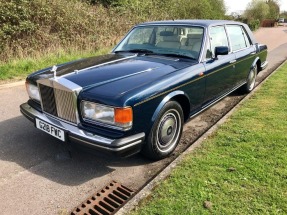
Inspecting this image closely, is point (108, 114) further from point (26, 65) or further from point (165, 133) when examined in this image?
point (26, 65)

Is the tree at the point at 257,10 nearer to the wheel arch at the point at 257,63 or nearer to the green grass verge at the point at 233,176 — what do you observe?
the wheel arch at the point at 257,63

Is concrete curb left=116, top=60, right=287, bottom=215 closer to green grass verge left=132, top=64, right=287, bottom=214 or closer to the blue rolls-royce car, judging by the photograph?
green grass verge left=132, top=64, right=287, bottom=214

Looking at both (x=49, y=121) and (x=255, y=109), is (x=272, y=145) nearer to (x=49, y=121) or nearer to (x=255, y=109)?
(x=255, y=109)

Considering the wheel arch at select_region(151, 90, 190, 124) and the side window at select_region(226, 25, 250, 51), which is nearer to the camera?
the wheel arch at select_region(151, 90, 190, 124)

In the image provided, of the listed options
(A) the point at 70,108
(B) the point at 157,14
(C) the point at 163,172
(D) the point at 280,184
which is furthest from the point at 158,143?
(B) the point at 157,14

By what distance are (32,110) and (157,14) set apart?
47.6ft

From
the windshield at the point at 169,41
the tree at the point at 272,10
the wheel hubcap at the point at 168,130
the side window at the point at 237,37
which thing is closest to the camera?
the wheel hubcap at the point at 168,130

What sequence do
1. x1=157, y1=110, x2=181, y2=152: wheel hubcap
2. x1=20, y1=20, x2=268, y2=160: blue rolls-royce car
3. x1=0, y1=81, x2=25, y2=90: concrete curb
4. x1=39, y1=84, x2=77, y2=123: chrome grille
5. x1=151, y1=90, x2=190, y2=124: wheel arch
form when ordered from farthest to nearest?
x1=0, y1=81, x2=25, y2=90: concrete curb → x1=157, y1=110, x2=181, y2=152: wheel hubcap → x1=151, y1=90, x2=190, y2=124: wheel arch → x1=39, y1=84, x2=77, y2=123: chrome grille → x1=20, y1=20, x2=268, y2=160: blue rolls-royce car

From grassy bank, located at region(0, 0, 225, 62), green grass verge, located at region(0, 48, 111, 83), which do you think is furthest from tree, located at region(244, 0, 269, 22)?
green grass verge, located at region(0, 48, 111, 83)

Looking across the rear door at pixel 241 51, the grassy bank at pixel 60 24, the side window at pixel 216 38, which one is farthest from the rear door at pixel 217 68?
the grassy bank at pixel 60 24

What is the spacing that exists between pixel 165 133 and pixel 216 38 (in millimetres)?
2034

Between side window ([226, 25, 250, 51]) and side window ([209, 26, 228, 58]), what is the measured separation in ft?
0.94

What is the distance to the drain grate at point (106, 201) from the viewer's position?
2677mm

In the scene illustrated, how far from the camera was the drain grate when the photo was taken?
2.68 m
